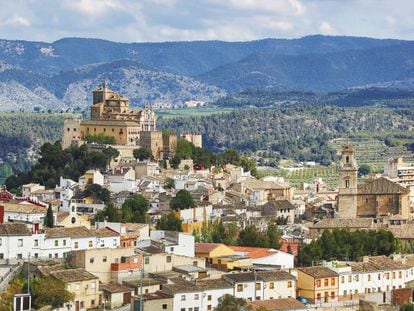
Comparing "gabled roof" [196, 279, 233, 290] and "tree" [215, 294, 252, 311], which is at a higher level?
"gabled roof" [196, 279, 233, 290]

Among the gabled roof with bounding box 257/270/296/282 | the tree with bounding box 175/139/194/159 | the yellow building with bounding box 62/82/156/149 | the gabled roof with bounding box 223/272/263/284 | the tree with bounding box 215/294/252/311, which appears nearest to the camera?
the tree with bounding box 215/294/252/311

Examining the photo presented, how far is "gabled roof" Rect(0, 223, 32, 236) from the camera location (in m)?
52.6

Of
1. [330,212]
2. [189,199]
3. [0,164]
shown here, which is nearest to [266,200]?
[330,212]

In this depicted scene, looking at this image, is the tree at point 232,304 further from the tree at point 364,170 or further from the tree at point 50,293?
the tree at point 364,170

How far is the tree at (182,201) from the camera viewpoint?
71.0m

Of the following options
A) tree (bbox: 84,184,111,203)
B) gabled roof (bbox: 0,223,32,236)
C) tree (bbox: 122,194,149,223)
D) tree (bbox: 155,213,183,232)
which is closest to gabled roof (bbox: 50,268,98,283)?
gabled roof (bbox: 0,223,32,236)

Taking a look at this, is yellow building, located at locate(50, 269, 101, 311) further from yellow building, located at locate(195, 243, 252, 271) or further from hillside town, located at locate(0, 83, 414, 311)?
yellow building, located at locate(195, 243, 252, 271)

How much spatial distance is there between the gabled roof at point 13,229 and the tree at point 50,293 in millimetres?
5583

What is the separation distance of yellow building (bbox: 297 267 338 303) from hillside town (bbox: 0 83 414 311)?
0.06 m

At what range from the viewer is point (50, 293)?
4644 cm

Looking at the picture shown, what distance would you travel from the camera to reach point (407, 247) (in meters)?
66.1

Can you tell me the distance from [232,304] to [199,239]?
642 inches

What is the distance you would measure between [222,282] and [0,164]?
120 m

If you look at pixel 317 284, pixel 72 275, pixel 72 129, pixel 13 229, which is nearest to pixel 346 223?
pixel 317 284
